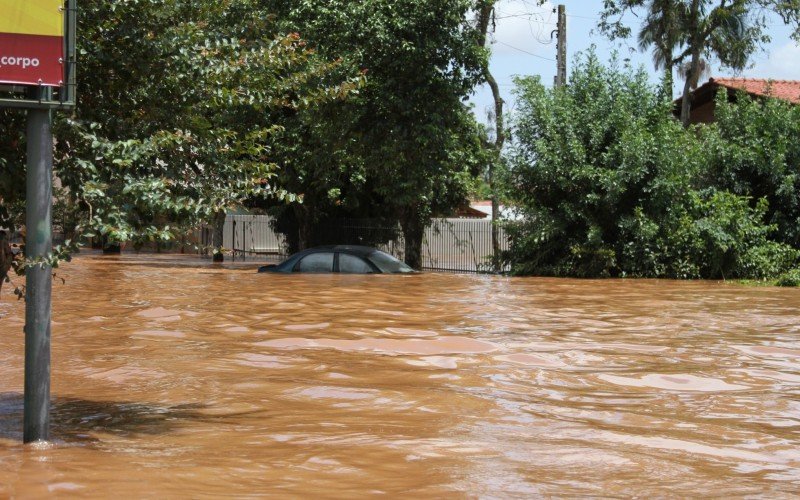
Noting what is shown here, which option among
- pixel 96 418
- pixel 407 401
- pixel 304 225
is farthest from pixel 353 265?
pixel 96 418

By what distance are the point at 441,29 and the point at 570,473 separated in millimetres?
20376

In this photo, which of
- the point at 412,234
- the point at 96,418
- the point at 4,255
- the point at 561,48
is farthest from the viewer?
the point at 561,48

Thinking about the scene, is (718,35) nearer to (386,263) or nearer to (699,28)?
(699,28)

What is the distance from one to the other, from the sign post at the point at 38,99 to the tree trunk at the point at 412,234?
2308cm

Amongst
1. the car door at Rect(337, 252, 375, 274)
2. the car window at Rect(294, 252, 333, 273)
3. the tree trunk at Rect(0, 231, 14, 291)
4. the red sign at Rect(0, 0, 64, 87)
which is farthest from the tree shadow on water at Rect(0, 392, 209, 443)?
the car window at Rect(294, 252, 333, 273)

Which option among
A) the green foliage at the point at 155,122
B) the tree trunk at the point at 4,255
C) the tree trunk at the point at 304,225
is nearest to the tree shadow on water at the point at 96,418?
the tree trunk at the point at 4,255

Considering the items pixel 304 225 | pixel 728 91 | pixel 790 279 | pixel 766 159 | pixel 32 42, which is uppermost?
pixel 728 91

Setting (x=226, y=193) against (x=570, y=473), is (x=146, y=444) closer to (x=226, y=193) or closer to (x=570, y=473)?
(x=226, y=193)

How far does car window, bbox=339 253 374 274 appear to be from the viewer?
21.4 meters

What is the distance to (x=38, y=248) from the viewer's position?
20.9ft

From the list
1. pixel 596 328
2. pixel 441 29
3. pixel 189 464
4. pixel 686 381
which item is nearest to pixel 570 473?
pixel 189 464

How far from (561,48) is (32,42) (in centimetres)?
2575

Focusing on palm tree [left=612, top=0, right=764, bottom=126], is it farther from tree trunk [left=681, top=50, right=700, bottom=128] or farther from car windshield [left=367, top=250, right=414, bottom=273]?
car windshield [left=367, top=250, right=414, bottom=273]

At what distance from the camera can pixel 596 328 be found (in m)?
14.0
